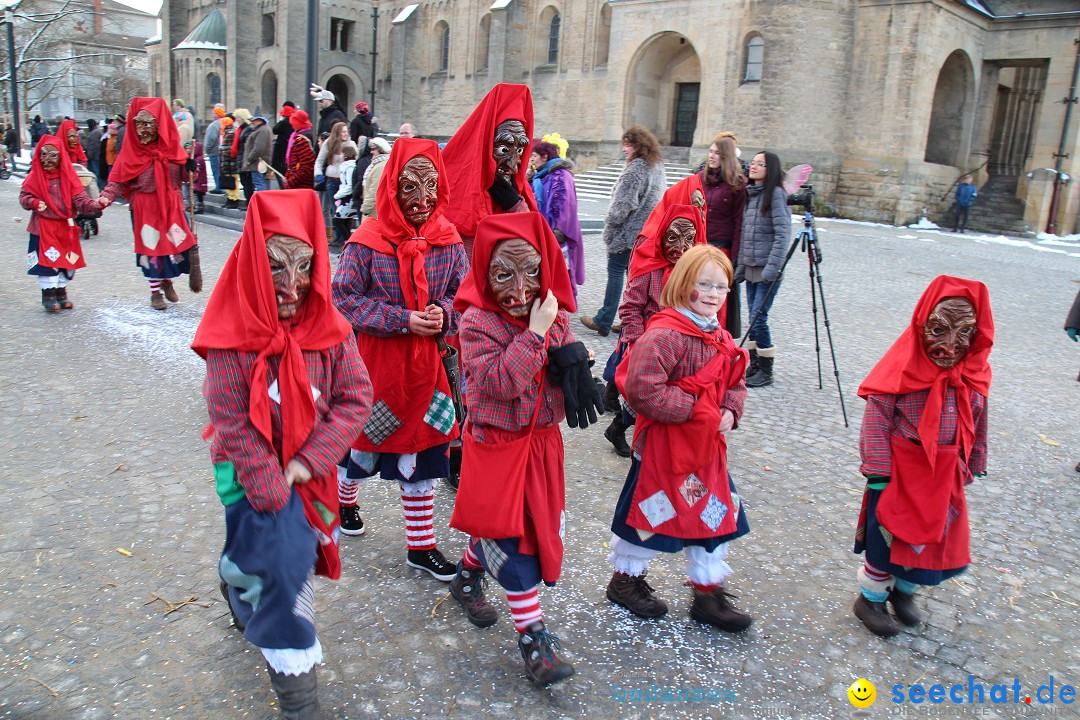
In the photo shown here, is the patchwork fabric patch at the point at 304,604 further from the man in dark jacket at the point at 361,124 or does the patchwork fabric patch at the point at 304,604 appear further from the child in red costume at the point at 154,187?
the man in dark jacket at the point at 361,124

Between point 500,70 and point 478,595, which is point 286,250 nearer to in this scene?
point 478,595

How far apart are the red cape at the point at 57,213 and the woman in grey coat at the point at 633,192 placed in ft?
→ 18.1

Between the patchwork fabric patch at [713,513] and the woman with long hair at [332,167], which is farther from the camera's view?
the woman with long hair at [332,167]

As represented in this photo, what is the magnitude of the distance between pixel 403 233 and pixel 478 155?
37.3 inches

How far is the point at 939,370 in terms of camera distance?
3.21 meters

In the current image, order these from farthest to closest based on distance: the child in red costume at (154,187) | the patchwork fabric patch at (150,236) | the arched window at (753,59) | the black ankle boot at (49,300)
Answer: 1. the arched window at (753,59)
2. the black ankle boot at (49,300)
3. the patchwork fabric patch at (150,236)
4. the child in red costume at (154,187)

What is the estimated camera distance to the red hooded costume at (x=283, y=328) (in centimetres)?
238

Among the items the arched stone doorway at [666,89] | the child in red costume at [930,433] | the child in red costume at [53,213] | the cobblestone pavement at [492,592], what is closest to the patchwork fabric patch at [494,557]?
the cobblestone pavement at [492,592]

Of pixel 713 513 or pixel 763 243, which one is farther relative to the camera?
pixel 763 243

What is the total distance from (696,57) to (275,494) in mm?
31666

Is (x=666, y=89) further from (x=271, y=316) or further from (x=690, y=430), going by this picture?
(x=271, y=316)

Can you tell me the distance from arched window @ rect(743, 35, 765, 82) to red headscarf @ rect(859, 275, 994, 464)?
86.2ft

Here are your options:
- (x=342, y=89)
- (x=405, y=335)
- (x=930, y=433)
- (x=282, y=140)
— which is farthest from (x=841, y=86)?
(x=342, y=89)

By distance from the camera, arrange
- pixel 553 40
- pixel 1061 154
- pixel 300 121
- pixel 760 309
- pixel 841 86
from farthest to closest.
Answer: pixel 553 40
pixel 841 86
pixel 1061 154
pixel 300 121
pixel 760 309
